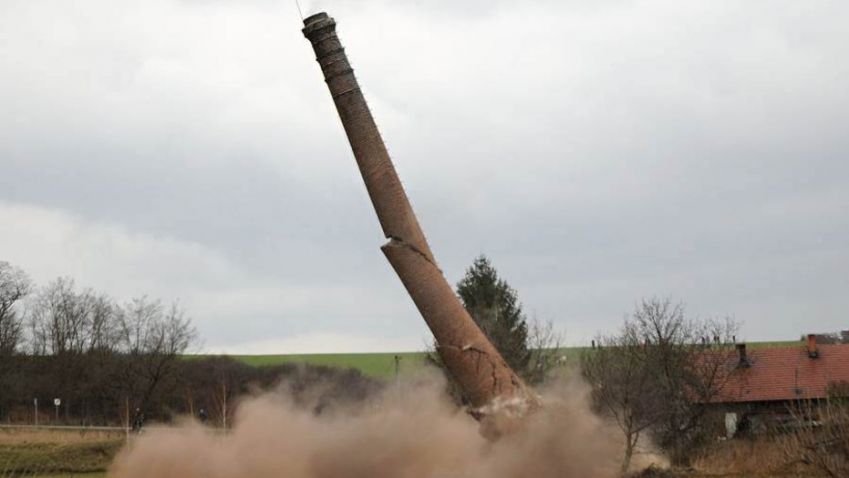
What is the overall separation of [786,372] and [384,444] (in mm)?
48433

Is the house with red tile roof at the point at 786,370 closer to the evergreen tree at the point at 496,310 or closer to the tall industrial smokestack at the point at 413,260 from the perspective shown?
the evergreen tree at the point at 496,310

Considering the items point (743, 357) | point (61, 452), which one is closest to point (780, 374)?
point (743, 357)

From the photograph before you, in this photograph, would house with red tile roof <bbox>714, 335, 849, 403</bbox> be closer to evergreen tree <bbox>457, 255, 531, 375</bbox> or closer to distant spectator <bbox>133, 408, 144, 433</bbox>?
evergreen tree <bbox>457, 255, 531, 375</bbox>

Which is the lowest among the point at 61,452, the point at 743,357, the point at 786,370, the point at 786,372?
the point at 61,452

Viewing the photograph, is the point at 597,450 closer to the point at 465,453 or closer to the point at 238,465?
the point at 465,453

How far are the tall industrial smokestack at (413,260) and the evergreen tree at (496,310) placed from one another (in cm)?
2477

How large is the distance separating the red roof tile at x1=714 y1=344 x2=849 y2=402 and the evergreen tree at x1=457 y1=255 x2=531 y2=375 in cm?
1424

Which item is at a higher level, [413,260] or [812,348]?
[413,260]

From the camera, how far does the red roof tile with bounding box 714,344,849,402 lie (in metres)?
63.3

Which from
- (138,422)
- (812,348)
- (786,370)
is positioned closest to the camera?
(138,422)

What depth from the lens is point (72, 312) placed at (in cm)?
9106

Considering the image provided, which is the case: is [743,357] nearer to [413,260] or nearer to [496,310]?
[496,310]

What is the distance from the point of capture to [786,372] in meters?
66.7

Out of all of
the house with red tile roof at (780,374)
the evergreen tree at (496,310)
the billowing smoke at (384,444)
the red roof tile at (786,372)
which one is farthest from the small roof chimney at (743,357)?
the billowing smoke at (384,444)
